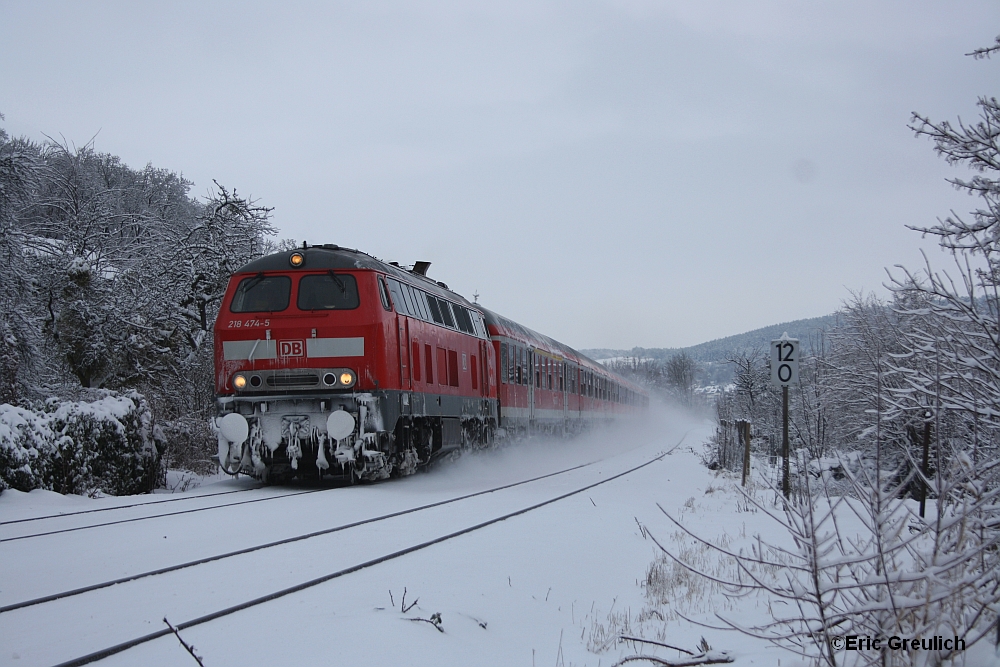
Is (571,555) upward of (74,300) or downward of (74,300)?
downward

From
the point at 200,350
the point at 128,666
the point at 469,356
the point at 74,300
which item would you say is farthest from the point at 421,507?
the point at 74,300

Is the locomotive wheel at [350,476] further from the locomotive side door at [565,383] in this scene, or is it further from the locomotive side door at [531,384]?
the locomotive side door at [565,383]

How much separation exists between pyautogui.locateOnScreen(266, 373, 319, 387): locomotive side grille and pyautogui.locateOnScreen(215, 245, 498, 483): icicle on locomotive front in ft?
0.05

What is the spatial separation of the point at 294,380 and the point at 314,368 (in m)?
0.34

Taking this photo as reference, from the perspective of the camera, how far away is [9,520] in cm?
832

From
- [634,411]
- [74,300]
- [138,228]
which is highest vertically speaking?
[138,228]

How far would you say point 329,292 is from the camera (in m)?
12.4

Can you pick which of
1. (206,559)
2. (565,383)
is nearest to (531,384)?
(565,383)

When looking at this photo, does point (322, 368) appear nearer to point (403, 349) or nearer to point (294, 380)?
point (294, 380)

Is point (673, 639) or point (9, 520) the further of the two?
point (9, 520)

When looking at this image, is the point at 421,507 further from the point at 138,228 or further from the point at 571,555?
the point at 138,228

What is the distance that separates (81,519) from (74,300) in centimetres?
1295

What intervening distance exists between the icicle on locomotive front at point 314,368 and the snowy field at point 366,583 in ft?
3.73

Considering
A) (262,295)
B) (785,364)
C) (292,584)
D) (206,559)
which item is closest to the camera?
(292,584)
